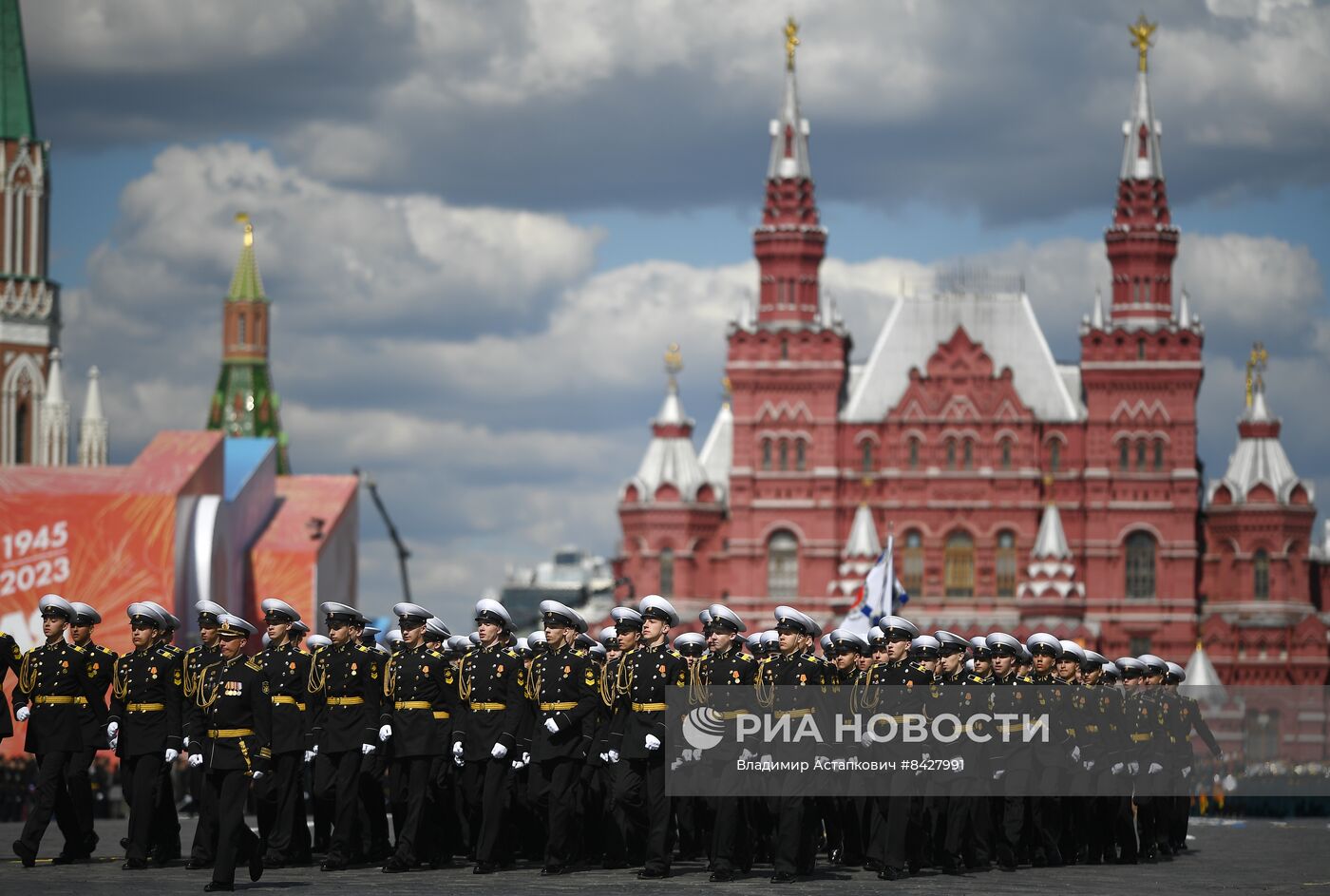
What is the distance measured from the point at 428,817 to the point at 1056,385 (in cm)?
5987

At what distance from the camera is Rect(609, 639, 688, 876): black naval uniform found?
716 inches

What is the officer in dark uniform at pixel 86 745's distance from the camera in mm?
→ 18578

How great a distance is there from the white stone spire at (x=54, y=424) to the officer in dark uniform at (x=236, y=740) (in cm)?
5995

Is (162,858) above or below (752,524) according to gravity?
below

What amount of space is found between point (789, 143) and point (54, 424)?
80.1 ft

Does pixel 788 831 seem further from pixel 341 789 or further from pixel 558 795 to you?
pixel 341 789

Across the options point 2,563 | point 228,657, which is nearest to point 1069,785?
point 228,657

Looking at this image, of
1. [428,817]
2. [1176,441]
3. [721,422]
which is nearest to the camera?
[428,817]

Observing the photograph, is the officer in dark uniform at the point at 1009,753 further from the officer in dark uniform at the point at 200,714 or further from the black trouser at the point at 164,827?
the black trouser at the point at 164,827

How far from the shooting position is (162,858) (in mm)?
18844

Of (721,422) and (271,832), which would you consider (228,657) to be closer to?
(271,832)

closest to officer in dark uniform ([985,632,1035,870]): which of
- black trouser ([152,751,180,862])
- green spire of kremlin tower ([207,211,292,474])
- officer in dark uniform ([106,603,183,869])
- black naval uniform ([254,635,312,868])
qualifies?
black naval uniform ([254,635,312,868])

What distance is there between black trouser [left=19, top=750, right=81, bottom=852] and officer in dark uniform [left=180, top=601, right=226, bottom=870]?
3.19ft

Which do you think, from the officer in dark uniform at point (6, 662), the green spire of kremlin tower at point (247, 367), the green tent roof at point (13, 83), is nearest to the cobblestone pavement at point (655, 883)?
the officer in dark uniform at point (6, 662)
